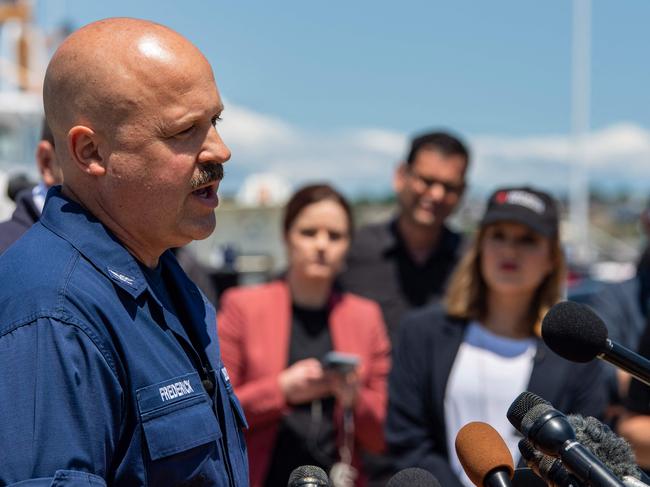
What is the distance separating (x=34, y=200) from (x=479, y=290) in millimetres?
1856

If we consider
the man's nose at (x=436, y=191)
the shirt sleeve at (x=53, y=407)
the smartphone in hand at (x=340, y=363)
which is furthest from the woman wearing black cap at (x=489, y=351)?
the shirt sleeve at (x=53, y=407)

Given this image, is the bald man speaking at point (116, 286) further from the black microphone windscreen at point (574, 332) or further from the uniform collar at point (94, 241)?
the black microphone windscreen at point (574, 332)

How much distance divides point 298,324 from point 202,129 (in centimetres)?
241

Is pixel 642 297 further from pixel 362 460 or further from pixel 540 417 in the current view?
pixel 540 417

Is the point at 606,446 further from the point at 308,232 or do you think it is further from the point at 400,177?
the point at 400,177

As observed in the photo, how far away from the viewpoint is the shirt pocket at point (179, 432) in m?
1.73

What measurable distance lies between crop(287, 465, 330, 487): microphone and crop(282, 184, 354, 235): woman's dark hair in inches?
116

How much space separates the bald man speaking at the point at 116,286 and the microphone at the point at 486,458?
0.53 m

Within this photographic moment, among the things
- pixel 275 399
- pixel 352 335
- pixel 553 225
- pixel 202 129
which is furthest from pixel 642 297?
pixel 202 129

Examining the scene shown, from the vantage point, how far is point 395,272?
4926mm

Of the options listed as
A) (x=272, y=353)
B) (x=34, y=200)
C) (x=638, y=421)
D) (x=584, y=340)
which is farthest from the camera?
(x=272, y=353)

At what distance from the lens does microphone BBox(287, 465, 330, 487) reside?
1.47 m

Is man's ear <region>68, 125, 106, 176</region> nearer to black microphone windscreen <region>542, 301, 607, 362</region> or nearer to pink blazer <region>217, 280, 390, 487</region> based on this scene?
black microphone windscreen <region>542, 301, 607, 362</region>

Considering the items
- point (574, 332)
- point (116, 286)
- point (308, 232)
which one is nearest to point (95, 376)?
point (116, 286)
